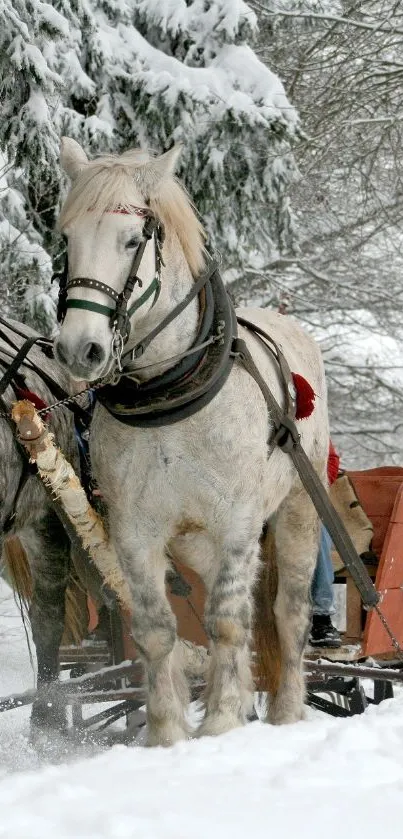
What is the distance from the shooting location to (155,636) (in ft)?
12.5

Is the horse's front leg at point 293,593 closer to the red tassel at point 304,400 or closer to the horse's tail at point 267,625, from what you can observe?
the horse's tail at point 267,625

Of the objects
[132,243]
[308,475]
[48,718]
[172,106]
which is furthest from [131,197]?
[172,106]

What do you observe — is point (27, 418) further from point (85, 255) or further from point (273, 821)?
point (273, 821)

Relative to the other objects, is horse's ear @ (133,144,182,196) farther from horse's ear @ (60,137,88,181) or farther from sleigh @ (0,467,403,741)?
sleigh @ (0,467,403,741)

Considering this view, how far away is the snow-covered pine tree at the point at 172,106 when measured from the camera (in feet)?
26.1

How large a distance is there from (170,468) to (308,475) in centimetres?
77

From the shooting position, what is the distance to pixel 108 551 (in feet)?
13.7

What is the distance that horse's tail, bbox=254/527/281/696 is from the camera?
466cm

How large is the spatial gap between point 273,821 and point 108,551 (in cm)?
195

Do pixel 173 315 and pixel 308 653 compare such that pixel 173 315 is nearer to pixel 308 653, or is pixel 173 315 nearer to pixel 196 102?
pixel 308 653

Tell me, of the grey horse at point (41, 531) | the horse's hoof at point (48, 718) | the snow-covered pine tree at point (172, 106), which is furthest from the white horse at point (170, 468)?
the snow-covered pine tree at point (172, 106)

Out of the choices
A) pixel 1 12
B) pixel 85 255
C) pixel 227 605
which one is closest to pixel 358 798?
pixel 227 605

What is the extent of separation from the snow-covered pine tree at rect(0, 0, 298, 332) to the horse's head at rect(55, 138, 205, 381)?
161 inches

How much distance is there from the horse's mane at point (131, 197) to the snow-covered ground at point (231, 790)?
166 centimetres
